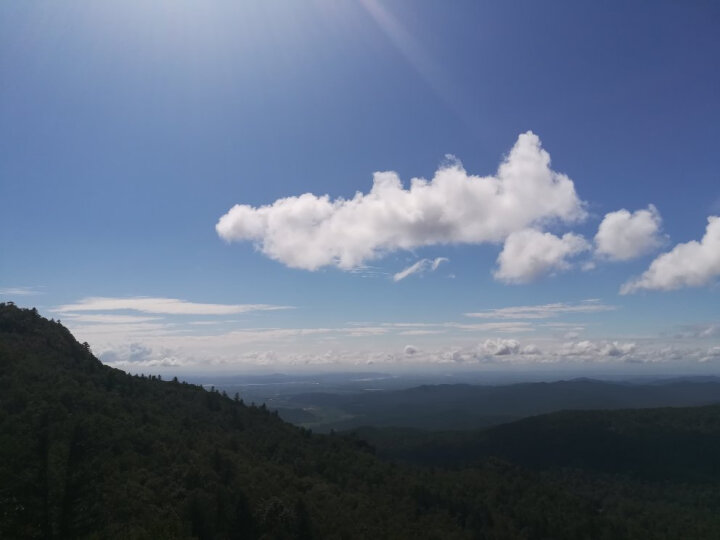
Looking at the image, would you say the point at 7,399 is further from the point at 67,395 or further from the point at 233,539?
the point at 233,539

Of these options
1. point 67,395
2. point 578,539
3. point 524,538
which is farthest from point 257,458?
point 578,539

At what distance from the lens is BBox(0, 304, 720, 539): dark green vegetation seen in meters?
69.4

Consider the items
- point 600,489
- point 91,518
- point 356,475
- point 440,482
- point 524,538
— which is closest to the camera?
point 91,518

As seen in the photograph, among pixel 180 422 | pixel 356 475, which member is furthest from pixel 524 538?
pixel 180 422

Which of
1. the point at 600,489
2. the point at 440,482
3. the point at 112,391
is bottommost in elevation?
the point at 600,489

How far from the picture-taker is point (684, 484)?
178m

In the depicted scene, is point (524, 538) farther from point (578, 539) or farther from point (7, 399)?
point (7, 399)

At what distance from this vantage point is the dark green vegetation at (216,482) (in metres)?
69.4

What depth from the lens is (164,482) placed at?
84.2 metres

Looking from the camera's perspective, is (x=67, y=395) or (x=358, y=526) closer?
(x=358, y=526)

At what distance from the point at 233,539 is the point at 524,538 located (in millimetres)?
69217

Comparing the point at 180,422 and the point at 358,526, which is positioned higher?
A: the point at 180,422

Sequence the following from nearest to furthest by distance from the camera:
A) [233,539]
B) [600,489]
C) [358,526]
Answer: [233,539]
[358,526]
[600,489]

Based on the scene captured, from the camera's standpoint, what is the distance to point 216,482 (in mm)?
90125
